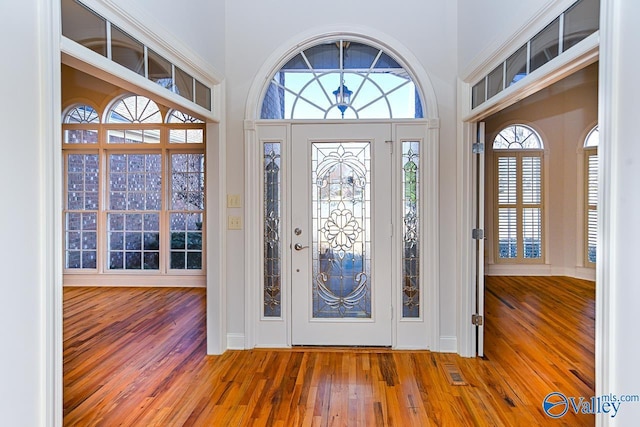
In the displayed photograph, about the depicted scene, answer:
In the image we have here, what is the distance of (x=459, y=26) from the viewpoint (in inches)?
129

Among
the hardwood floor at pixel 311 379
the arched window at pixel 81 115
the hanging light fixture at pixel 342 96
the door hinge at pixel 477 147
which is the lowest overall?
the hardwood floor at pixel 311 379

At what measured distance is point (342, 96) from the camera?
3.50 metres

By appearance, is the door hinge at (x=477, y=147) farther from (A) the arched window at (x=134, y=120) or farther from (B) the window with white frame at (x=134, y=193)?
(A) the arched window at (x=134, y=120)

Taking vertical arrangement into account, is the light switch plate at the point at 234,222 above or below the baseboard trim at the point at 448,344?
above

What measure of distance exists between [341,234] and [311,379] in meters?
1.27

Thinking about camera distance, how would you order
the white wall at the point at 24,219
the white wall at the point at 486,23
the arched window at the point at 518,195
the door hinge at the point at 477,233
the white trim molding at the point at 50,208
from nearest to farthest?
the white wall at the point at 24,219, the white trim molding at the point at 50,208, the white wall at the point at 486,23, the door hinge at the point at 477,233, the arched window at the point at 518,195

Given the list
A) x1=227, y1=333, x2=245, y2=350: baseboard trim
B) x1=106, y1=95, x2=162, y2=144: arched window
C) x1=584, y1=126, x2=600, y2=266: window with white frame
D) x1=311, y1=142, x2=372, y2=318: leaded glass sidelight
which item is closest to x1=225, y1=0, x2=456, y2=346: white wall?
x1=227, y1=333, x2=245, y2=350: baseboard trim

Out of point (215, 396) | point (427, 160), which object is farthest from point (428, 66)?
point (215, 396)

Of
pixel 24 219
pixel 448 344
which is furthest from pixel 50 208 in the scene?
pixel 448 344

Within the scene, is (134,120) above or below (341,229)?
above

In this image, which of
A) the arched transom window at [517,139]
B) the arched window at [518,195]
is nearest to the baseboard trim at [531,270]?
the arched window at [518,195]

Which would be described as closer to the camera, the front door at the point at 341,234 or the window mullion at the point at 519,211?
the front door at the point at 341,234

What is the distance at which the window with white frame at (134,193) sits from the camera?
233 inches

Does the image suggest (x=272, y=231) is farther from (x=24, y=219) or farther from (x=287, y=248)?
(x=24, y=219)
